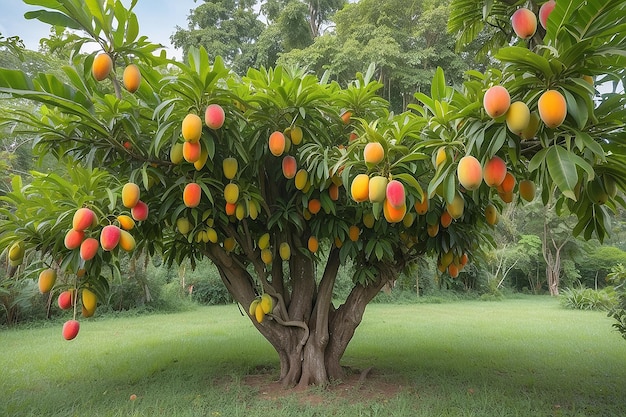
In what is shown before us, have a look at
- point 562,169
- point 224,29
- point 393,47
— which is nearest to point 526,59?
point 562,169

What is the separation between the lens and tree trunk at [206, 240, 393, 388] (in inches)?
135

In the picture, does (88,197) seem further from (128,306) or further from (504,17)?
(128,306)

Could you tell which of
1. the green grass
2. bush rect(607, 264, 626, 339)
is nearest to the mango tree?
the green grass

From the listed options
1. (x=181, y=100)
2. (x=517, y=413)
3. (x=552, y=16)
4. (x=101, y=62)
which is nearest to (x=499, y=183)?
(x=552, y=16)

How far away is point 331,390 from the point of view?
340 centimetres

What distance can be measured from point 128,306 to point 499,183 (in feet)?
34.2

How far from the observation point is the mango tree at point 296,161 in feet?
4.88

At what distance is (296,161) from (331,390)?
6.31 feet

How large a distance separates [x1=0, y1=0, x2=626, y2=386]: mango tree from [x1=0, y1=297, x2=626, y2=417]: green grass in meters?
0.69

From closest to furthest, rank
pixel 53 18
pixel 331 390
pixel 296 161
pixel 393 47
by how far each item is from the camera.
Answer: pixel 53 18
pixel 296 161
pixel 331 390
pixel 393 47

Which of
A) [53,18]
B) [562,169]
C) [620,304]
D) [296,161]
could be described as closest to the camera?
[562,169]

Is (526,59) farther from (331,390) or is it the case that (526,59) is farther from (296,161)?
(331,390)

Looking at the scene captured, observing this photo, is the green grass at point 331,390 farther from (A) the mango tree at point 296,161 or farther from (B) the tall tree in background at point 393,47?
(B) the tall tree in background at point 393,47

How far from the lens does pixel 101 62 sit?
1.90 meters
